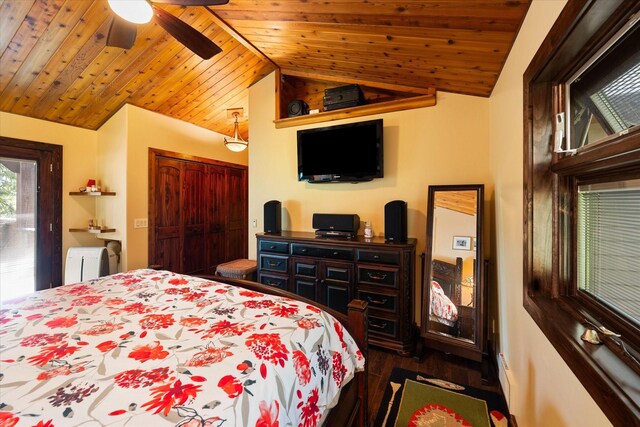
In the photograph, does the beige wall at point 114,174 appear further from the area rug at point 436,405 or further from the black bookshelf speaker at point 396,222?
the area rug at point 436,405

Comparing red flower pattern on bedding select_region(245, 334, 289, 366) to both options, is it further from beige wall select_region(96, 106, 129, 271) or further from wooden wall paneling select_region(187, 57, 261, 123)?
wooden wall paneling select_region(187, 57, 261, 123)

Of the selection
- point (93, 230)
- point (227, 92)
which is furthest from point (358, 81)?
point (93, 230)

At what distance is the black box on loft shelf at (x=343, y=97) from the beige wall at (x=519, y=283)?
1285 mm

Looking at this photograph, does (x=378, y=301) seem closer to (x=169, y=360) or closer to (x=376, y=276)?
(x=376, y=276)

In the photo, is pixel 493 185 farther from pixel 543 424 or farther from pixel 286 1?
pixel 286 1

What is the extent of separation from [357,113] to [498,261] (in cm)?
200

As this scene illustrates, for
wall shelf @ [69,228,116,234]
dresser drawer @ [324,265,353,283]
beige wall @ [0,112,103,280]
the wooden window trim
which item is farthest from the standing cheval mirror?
beige wall @ [0,112,103,280]

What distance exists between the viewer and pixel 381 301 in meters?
2.41

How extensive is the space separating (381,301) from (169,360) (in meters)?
1.86

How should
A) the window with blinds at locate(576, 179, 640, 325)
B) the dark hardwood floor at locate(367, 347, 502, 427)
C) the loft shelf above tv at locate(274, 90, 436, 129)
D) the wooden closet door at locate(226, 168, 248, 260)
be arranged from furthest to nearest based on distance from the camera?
the wooden closet door at locate(226, 168, 248, 260) → the loft shelf above tv at locate(274, 90, 436, 129) → the dark hardwood floor at locate(367, 347, 502, 427) → the window with blinds at locate(576, 179, 640, 325)

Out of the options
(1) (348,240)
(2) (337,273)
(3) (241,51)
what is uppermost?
(3) (241,51)

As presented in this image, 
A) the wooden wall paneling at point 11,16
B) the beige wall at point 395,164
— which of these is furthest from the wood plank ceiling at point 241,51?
the beige wall at point 395,164

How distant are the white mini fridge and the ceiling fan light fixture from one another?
2.69m

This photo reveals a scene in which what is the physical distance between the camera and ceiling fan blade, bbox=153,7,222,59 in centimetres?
172
